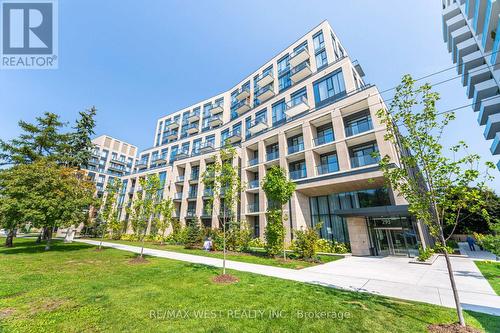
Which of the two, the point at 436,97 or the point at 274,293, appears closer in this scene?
the point at 436,97

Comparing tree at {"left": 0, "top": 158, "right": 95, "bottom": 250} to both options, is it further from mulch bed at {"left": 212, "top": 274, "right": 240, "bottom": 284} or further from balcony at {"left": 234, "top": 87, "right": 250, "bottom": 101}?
balcony at {"left": 234, "top": 87, "right": 250, "bottom": 101}

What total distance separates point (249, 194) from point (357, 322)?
76.1 feet

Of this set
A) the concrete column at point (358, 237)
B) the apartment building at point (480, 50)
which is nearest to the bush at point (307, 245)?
the concrete column at point (358, 237)

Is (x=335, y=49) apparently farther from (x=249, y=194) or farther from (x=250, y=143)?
(x=249, y=194)

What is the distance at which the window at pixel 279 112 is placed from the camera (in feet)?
94.2

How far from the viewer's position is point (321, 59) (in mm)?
26891

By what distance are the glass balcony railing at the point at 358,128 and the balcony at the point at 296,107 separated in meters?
6.46

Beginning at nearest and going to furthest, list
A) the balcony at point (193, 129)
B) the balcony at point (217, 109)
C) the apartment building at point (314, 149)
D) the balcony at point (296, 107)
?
the apartment building at point (314, 149), the balcony at point (296, 107), the balcony at point (217, 109), the balcony at point (193, 129)

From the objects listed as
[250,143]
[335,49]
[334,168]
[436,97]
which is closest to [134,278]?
[436,97]

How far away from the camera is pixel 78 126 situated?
101ft

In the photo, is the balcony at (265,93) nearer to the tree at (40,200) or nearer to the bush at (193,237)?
the bush at (193,237)

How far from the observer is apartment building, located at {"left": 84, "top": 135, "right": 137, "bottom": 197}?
5962 centimetres

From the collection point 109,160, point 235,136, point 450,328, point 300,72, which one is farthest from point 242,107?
point 109,160

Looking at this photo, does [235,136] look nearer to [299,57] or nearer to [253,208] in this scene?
[253,208]
